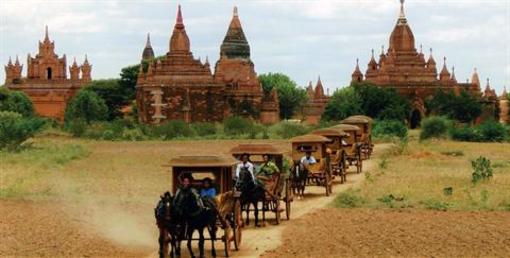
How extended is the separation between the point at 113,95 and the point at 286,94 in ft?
43.5

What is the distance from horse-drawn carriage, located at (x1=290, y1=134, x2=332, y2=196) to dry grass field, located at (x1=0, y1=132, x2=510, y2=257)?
0.68m

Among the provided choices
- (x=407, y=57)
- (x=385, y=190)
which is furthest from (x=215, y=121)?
(x=385, y=190)

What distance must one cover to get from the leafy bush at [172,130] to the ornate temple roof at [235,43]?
987cm

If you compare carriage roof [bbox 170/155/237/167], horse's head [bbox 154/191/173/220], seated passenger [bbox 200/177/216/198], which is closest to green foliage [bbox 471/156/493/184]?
carriage roof [bbox 170/155/237/167]

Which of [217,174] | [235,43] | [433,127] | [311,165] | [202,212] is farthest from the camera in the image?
[235,43]

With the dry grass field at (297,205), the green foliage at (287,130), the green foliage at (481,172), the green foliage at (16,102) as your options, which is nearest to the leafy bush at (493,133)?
the green foliage at (287,130)

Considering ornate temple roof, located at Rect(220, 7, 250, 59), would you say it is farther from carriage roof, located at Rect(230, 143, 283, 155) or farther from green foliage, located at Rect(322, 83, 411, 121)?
carriage roof, located at Rect(230, 143, 283, 155)

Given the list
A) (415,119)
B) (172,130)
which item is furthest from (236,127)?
(415,119)

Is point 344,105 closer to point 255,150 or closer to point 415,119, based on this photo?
point 415,119

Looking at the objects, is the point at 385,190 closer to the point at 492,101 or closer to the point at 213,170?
the point at 213,170

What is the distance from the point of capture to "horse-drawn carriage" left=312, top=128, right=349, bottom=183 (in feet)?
77.1

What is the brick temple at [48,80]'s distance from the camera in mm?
74938

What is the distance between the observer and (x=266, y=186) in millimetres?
15508

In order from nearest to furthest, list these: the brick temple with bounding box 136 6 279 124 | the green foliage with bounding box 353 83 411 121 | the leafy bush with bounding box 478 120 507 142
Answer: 1. the leafy bush with bounding box 478 120 507 142
2. the brick temple with bounding box 136 6 279 124
3. the green foliage with bounding box 353 83 411 121
